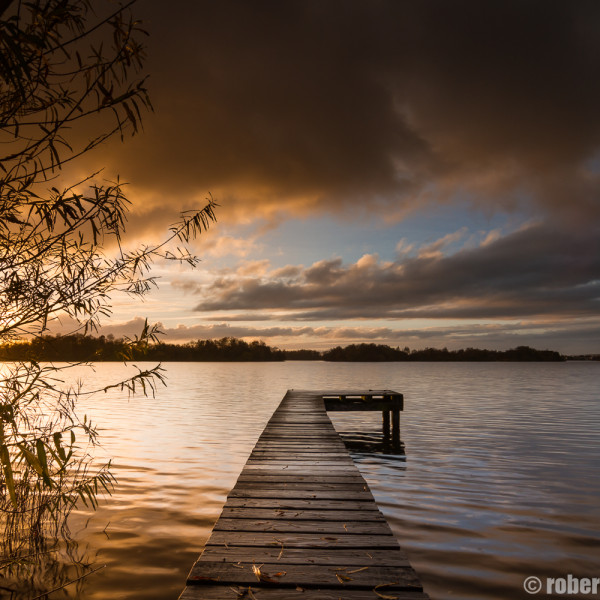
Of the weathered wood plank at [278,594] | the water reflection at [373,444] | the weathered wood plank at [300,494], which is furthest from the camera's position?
the water reflection at [373,444]

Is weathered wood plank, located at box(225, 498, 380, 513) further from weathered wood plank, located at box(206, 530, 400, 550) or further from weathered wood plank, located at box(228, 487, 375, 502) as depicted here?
weathered wood plank, located at box(206, 530, 400, 550)

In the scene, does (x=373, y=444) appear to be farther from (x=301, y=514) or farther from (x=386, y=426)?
(x=301, y=514)

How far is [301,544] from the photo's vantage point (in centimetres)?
418

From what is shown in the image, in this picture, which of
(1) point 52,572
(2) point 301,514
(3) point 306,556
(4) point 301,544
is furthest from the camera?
(1) point 52,572

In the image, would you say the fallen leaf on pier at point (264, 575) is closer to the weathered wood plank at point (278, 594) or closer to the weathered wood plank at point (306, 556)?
the weathered wood plank at point (278, 594)

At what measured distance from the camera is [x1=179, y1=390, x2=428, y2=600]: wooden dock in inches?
132

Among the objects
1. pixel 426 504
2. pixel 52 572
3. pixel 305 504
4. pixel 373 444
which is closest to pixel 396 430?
pixel 373 444

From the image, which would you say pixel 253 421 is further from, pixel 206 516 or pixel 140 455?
pixel 206 516

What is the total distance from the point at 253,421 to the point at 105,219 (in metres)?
18.2

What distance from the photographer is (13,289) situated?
14.4 ft

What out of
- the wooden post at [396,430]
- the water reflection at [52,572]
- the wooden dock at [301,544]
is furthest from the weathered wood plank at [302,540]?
the wooden post at [396,430]

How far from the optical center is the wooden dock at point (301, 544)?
336 centimetres

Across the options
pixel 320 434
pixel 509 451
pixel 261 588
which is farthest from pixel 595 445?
pixel 261 588

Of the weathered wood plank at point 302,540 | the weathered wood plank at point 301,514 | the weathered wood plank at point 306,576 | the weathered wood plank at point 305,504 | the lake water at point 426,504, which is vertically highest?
the weathered wood plank at point 306,576
